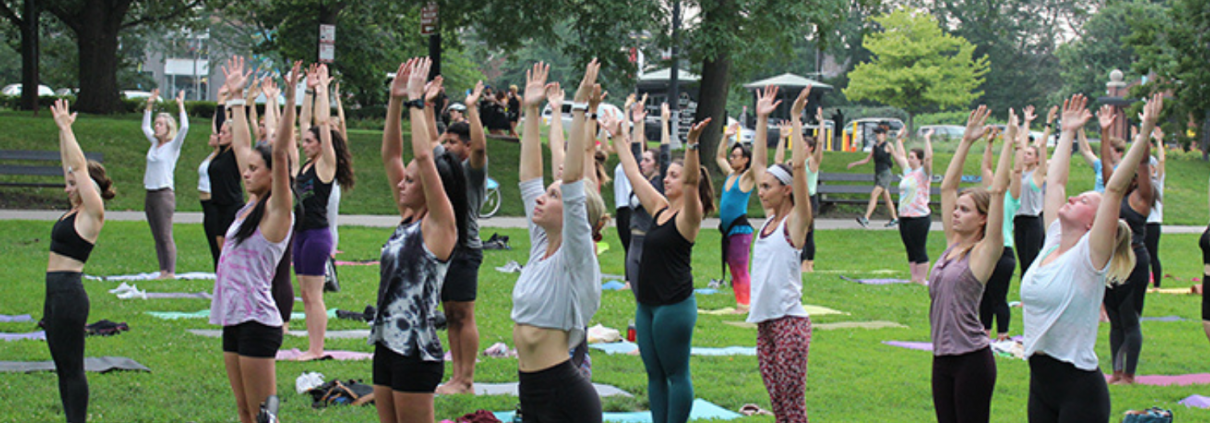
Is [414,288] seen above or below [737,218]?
above

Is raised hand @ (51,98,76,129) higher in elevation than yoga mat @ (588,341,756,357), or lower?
higher

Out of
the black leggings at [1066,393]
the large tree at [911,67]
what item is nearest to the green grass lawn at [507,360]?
the black leggings at [1066,393]

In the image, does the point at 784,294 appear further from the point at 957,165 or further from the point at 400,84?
the point at 400,84

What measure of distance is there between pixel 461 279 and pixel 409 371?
7.47 ft

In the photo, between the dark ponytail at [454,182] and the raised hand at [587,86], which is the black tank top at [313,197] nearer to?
the dark ponytail at [454,182]

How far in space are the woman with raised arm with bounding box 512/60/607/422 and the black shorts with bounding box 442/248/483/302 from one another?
7.47ft

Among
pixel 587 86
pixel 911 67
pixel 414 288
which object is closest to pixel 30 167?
pixel 414 288

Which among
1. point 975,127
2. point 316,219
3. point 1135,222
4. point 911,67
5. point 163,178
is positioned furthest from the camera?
point 911,67

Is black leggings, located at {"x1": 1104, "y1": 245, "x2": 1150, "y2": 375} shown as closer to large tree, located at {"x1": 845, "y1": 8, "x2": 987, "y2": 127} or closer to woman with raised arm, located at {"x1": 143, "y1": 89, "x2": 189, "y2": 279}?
woman with raised arm, located at {"x1": 143, "y1": 89, "x2": 189, "y2": 279}

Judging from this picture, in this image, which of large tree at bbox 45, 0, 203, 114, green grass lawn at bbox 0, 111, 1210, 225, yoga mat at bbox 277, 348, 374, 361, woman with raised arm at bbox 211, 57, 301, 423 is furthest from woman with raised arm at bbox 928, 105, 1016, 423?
large tree at bbox 45, 0, 203, 114

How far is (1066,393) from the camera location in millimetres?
5098

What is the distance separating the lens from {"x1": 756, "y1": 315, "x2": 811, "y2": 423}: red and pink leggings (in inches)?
243

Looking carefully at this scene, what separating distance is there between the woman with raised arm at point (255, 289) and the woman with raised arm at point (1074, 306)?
12.5ft

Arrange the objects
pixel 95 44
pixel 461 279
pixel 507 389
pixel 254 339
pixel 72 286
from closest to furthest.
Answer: pixel 254 339 → pixel 72 286 → pixel 461 279 → pixel 507 389 → pixel 95 44
